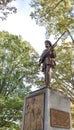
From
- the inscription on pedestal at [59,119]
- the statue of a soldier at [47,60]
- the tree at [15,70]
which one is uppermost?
the tree at [15,70]

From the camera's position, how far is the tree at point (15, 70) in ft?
58.8

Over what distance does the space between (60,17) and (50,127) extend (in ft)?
27.3

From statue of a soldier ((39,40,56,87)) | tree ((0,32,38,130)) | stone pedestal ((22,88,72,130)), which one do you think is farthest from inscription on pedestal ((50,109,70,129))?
tree ((0,32,38,130))

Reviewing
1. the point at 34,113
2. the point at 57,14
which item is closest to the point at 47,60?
the point at 34,113

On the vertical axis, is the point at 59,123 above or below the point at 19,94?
below

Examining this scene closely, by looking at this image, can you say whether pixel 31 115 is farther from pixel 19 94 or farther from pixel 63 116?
pixel 19 94

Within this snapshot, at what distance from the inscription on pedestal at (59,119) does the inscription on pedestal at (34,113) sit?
13.1 inches

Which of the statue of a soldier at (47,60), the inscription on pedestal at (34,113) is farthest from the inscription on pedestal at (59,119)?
the statue of a soldier at (47,60)

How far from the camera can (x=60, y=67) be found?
54.3 ft

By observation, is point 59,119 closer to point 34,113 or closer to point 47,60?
point 34,113

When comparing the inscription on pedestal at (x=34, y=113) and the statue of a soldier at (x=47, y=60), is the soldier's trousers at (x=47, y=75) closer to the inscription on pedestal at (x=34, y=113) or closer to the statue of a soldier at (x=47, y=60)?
the statue of a soldier at (x=47, y=60)

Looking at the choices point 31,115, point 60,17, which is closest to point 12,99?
point 60,17

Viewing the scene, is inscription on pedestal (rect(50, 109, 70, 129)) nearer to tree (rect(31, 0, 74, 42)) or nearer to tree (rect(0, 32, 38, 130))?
tree (rect(31, 0, 74, 42))

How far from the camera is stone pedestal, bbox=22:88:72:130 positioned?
20.7 ft
